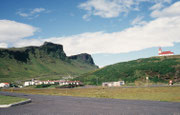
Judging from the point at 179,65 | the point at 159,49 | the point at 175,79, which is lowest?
the point at 175,79

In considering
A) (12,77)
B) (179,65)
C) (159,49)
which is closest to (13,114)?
(179,65)

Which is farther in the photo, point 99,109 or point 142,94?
point 142,94

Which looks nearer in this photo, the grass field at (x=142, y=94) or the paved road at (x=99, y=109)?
the paved road at (x=99, y=109)

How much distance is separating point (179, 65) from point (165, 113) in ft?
292

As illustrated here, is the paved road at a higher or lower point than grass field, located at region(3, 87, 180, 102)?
higher

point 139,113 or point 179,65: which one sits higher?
point 179,65

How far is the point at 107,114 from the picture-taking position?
455 inches

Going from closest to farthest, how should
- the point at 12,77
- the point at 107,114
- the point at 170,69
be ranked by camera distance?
the point at 107,114 < the point at 170,69 < the point at 12,77

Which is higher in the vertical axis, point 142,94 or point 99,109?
point 99,109

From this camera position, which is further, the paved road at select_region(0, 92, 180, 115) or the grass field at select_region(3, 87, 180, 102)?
the grass field at select_region(3, 87, 180, 102)

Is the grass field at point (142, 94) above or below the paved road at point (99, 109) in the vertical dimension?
below

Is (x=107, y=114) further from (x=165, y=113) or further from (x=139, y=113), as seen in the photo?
(x=165, y=113)

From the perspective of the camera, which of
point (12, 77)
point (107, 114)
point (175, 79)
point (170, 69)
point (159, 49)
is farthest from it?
point (12, 77)

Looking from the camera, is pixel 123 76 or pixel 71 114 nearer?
pixel 71 114
